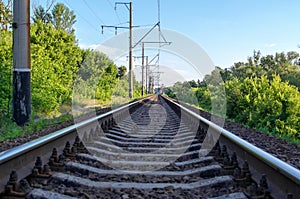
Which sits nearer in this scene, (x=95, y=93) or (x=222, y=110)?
(x=222, y=110)

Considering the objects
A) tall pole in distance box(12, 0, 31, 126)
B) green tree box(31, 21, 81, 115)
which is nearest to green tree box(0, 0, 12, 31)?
green tree box(31, 21, 81, 115)

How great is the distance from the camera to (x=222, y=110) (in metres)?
18.7

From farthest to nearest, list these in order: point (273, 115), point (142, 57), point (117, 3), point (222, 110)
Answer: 1. point (142, 57)
2. point (117, 3)
3. point (222, 110)
4. point (273, 115)

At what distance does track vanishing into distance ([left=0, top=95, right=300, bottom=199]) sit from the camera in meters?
2.48

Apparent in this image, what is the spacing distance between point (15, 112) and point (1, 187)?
5191mm

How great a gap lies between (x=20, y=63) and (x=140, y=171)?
4.76 meters

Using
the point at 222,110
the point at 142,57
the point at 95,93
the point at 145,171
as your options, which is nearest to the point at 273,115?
the point at 222,110

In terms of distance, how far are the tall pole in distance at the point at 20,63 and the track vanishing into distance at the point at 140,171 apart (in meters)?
2.97

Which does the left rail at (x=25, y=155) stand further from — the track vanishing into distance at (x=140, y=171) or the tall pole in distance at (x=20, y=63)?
the tall pole in distance at (x=20, y=63)

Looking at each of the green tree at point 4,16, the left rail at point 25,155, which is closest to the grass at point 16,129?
the left rail at point 25,155

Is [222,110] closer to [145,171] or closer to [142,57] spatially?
[145,171]

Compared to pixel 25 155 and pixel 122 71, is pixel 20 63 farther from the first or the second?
pixel 122 71

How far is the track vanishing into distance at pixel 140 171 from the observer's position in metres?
2.48

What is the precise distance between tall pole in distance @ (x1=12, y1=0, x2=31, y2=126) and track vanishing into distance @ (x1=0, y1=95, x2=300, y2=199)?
2.97 m
